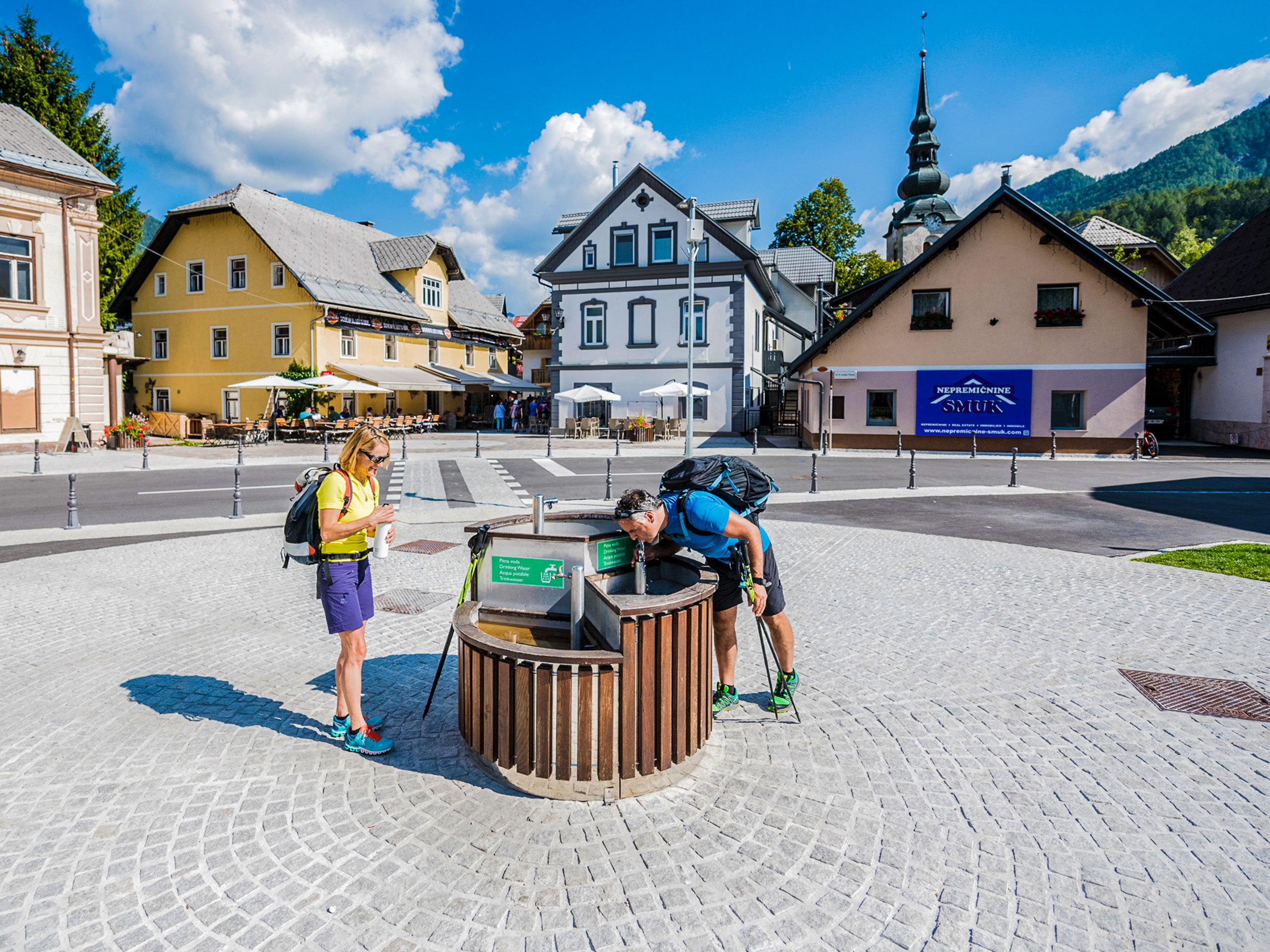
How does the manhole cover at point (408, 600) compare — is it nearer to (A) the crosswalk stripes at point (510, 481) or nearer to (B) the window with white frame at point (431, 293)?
(A) the crosswalk stripes at point (510, 481)

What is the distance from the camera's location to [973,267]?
28109 millimetres

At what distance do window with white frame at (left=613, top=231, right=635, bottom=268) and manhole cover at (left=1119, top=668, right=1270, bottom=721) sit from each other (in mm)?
33479

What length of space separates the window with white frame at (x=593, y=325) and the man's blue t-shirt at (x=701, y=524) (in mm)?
33681

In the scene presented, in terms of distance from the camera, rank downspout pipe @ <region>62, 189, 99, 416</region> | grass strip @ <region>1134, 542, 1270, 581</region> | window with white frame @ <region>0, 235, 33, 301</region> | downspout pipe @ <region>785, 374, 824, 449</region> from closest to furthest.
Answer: grass strip @ <region>1134, 542, 1270, 581</region>, window with white frame @ <region>0, 235, 33, 301</region>, downspout pipe @ <region>62, 189, 99, 416</region>, downspout pipe @ <region>785, 374, 824, 449</region>

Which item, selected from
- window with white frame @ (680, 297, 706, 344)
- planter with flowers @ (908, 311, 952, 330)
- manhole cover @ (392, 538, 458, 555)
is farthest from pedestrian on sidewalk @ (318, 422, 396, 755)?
window with white frame @ (680, 297, 706, 344)

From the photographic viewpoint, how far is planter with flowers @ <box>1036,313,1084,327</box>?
27.0 metres

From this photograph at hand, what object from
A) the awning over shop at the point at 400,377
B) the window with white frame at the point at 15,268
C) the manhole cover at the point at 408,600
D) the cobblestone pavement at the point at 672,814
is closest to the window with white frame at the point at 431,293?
the awning over shop at the point at 400,377

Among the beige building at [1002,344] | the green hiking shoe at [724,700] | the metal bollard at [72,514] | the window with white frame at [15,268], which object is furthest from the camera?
the beige building at [1002,344]

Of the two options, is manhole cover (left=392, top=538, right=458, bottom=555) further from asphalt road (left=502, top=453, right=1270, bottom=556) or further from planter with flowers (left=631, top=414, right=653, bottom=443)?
planter with flowers (left=631, top=414, right=653, bottom=443)

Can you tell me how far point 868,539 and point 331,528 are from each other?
861 centimetres

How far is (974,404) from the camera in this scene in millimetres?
28359

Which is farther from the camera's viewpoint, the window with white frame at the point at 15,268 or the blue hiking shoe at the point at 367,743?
the window with white frame at the point at 15,268

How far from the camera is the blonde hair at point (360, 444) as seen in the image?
167 inches

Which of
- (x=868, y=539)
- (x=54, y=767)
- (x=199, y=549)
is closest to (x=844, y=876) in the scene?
(x=54, y=767)
